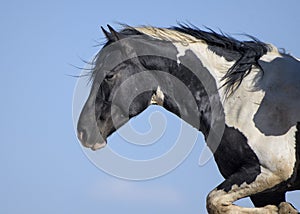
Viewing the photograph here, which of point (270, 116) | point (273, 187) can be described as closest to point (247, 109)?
point (270, 116)

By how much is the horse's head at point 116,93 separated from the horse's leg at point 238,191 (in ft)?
4.44

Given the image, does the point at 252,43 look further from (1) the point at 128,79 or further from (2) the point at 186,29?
(1) the point at 128,79

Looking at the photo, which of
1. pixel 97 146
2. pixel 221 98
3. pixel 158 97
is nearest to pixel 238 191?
pixel 221 98

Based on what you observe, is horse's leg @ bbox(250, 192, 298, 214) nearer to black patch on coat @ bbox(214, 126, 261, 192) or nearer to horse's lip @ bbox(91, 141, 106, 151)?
black patch on coat @ bbox(214, 126, 261, 192)

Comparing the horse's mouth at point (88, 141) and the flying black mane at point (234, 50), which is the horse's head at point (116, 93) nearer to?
the horse's mouth at point (88, 141)

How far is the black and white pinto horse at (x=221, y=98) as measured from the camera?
8.41 meters

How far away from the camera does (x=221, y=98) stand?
886cm

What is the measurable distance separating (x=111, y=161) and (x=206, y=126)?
1.35 meters

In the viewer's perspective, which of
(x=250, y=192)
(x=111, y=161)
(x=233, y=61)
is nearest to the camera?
(x=250, y=192)

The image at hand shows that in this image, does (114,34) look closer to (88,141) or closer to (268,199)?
(88,141)

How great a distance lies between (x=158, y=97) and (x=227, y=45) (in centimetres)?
94

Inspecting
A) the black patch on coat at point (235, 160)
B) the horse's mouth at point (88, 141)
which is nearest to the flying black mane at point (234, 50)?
the black patch on coat at point (235, 160)

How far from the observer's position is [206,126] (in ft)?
29.2

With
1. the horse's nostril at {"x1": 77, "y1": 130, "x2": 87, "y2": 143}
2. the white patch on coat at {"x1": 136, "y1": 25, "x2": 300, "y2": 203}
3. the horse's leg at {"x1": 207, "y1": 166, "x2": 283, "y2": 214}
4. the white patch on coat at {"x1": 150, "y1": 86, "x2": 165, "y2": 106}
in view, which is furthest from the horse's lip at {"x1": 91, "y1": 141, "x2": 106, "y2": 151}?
the horse's leg at {"x1": 207, "y1": 166, "x2": 283, "y2": 214}
